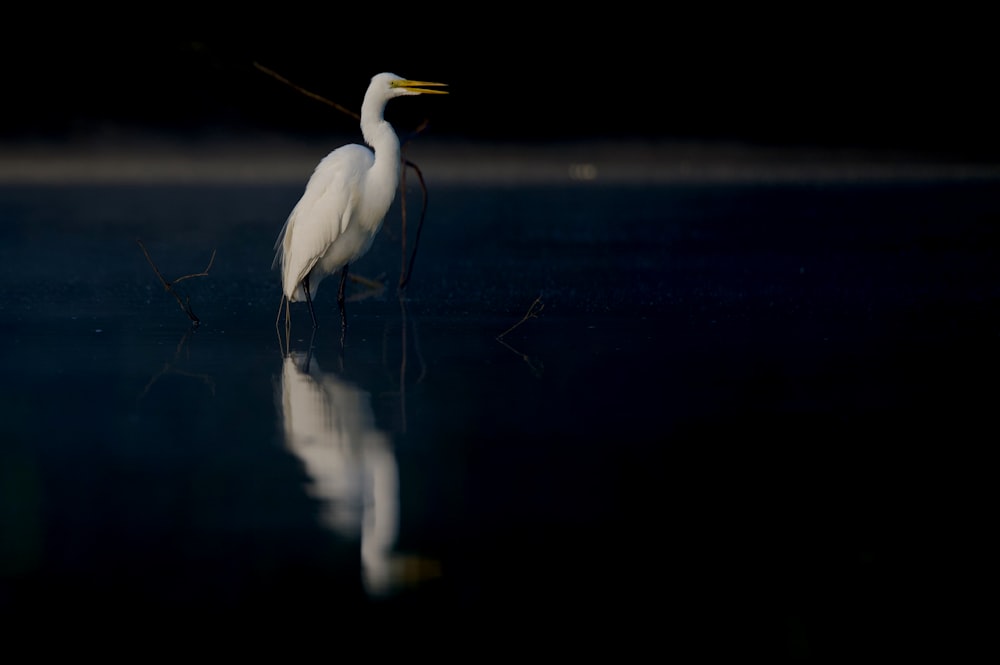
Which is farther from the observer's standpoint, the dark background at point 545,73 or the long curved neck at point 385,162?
the dark background at point 545,73

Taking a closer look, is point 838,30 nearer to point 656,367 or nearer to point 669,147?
point 669,147

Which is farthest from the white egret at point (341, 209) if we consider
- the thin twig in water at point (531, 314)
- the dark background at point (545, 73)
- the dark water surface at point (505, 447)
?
the dark background at point (545, 73)

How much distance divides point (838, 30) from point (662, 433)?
2423cm

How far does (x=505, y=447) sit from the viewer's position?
3.88 meters

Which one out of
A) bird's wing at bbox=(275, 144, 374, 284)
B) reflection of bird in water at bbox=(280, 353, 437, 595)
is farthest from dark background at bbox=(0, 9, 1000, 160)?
reflection of bird in water at bbox=(280, 353, 437, 595)

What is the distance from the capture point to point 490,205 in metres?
A: 14.5

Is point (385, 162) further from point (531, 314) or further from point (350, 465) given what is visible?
point (350, 465)

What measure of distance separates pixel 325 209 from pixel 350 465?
2869 millimetres

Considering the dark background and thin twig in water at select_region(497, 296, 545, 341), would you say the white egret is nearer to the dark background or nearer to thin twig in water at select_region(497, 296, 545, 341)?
thin twig in water at select_region(497, 296, 545, 341)

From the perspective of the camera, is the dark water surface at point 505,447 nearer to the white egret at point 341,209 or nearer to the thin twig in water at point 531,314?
the thin twig in water at point 531,314

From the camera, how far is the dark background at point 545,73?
25812 millimetres

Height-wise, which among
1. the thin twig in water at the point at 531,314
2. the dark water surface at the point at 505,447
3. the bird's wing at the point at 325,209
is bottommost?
the thin twig in water at the point at 531,314

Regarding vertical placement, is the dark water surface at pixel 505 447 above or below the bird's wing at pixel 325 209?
below

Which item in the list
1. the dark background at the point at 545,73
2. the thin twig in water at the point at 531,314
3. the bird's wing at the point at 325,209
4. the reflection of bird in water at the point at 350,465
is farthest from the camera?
the dark background at the point at 545,73
